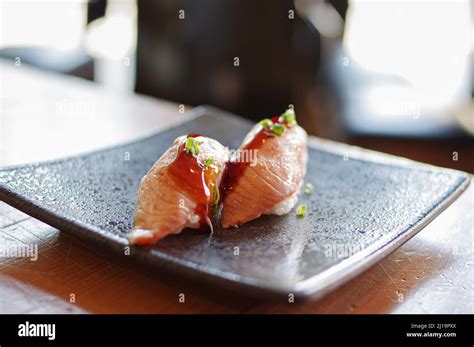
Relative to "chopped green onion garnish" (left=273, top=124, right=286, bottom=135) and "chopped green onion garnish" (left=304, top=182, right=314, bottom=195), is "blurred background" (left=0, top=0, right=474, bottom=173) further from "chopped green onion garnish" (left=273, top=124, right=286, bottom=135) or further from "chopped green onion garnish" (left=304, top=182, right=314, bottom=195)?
"chopped green onion garnish" (left=273, top=124, right=286, bottom=135)

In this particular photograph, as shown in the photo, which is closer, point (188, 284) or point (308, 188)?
point (188, 284)

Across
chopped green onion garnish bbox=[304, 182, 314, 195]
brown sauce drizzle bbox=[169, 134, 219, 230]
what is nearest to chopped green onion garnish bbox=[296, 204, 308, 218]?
chopped green onion garnish bbox=[304, 182, 314, 195]

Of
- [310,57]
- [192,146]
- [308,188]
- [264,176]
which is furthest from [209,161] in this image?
[310,57]

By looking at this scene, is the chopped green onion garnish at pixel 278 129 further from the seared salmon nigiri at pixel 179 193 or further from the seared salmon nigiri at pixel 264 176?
the seared salmon nigiri at pixel 179 193

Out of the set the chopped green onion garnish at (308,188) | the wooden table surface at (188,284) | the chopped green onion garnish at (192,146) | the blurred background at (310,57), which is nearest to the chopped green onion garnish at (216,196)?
the chopped green onion garnish at (192,146)

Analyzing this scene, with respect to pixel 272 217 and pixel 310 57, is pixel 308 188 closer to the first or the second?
pixel 272 217
